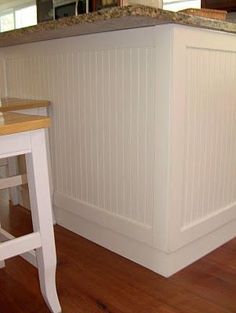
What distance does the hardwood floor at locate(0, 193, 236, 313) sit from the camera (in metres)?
1.12

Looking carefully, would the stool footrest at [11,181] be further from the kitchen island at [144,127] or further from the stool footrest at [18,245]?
the stool footrest at [18,245]

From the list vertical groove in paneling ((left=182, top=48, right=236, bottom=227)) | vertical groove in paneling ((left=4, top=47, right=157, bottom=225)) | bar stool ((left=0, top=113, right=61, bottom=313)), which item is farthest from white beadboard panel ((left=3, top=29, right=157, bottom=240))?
bar stool ((left=0, top=113, right=61, bottom=313))

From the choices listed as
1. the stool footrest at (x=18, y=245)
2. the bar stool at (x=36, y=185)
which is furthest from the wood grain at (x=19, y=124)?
the stool footrest at (x=18, y=245)

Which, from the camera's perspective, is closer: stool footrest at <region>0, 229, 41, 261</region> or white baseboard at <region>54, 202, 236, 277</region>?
stool footrest at <region>0, 229, 41, 261</region>

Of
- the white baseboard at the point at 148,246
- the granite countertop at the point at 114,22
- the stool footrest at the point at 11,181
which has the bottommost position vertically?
the white baseboard at the point at 148,246

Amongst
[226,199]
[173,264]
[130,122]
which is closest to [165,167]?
[130,122]

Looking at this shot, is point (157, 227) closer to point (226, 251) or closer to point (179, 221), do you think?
point (179, 221)

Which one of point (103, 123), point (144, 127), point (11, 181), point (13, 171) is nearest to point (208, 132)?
point (144, 127)

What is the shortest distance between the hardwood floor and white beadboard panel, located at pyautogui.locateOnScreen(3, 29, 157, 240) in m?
0.20

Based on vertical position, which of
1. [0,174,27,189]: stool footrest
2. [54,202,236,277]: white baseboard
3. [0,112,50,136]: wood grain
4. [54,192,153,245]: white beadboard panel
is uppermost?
[0,112,50,136]: wood grain

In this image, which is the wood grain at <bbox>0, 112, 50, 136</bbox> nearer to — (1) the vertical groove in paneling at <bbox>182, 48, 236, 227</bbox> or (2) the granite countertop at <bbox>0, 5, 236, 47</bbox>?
(2) the granite countertop at <bbox>0, 5, 236, 47</bbox>

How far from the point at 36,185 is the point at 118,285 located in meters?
0.52

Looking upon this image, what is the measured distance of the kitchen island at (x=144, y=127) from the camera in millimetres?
1140

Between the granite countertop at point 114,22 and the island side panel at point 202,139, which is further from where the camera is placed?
the island side panel at point 202,139
